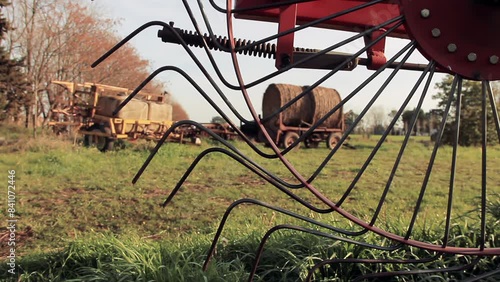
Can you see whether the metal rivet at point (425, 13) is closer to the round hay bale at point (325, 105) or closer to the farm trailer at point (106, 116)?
the farm trailer at point (106, 116)

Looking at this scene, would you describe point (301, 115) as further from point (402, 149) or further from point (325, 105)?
point (402, 149)

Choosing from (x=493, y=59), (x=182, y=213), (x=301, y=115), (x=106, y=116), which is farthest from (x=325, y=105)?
(x=493, y=59)

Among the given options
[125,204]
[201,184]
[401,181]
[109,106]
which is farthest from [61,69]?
[401,181]

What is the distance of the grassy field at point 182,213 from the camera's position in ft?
5.74

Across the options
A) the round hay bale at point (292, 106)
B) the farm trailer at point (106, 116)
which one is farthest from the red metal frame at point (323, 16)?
the round hay bale at point (292, 106)

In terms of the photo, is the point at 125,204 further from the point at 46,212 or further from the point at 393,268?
the point at 393,268

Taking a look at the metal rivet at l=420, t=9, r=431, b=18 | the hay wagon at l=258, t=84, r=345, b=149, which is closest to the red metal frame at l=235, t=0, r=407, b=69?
the metal rivet at l=420, t=9, r=431, b=18

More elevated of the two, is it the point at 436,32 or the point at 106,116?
the point at 436,32

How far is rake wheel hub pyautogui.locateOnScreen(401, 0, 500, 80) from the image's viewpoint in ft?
2.84

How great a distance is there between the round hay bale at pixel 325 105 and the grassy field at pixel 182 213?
2.23 m

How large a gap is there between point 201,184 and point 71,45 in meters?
5.38

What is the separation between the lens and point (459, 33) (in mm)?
874

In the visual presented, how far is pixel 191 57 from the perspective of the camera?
902 millimetres

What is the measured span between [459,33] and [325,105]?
10.4m
